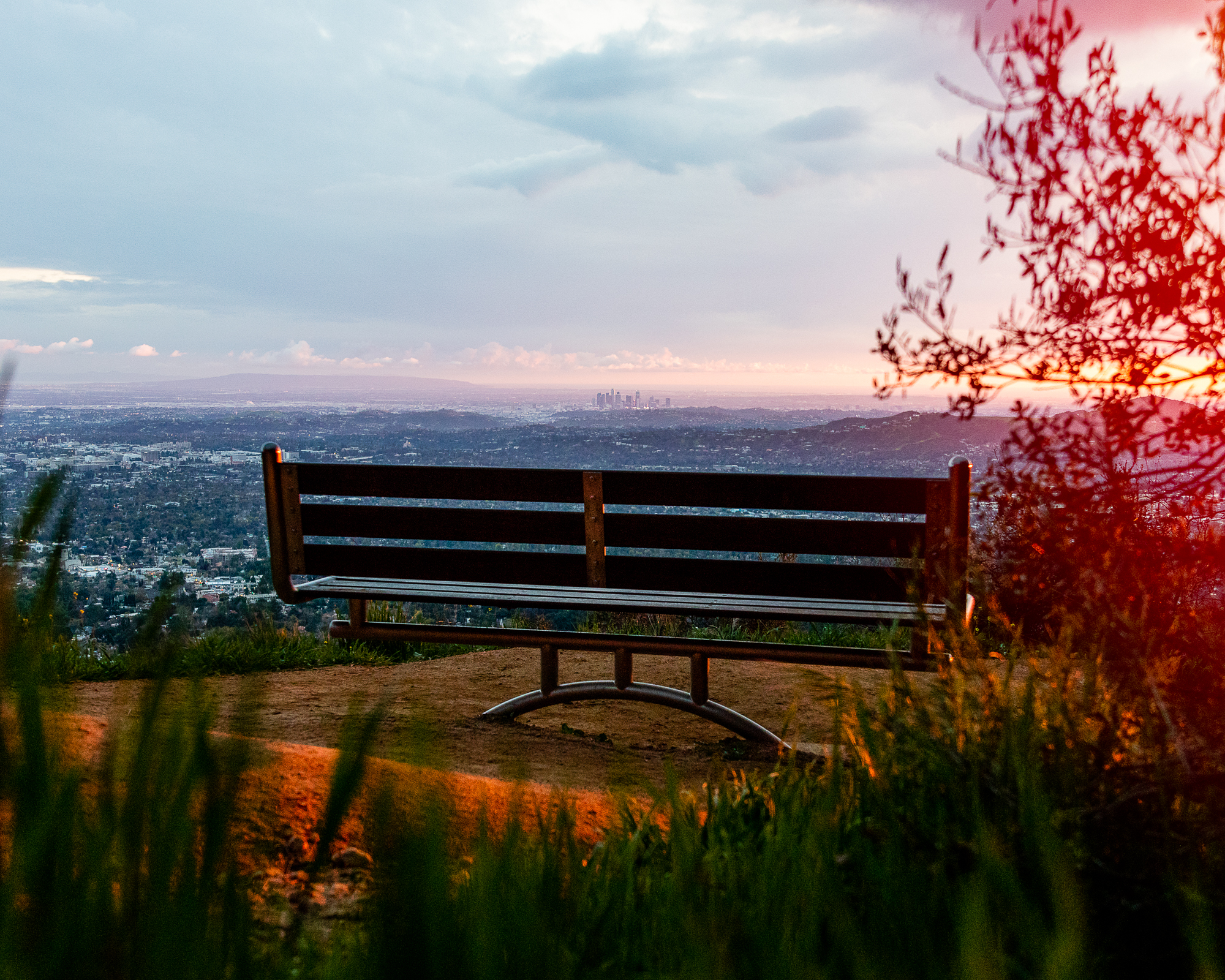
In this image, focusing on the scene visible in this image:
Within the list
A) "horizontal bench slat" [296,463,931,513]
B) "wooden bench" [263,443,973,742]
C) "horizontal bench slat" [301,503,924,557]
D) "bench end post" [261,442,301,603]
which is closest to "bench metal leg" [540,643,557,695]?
"wooden bench" [263,443,973,742]

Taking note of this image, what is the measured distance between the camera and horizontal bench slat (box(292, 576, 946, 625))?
3.98m

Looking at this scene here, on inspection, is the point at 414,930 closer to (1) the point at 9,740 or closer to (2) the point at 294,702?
(1) the point at 9,740

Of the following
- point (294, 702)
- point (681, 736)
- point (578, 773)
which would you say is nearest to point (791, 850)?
point (578, 773)

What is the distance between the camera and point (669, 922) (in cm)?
131

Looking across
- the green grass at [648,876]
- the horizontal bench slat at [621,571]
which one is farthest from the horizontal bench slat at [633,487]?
the green grass at [648,876]

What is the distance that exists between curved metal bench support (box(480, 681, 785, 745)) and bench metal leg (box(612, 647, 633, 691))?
0.02 meters

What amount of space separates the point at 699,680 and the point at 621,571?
2.18 feet

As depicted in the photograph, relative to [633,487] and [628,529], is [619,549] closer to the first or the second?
[628,529]

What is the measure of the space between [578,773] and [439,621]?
124 centimetres

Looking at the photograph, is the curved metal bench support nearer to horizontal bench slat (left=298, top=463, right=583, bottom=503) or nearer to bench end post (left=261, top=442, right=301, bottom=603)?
horizontal bench slat (left=298, top=463, right=583, bottom=503)

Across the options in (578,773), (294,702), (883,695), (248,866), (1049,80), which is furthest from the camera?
(294,702)

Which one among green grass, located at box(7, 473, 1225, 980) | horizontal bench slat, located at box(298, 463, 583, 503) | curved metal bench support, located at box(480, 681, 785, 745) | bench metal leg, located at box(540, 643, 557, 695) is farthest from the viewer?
bench metal leg, located at box(540, 643, 557, 695)

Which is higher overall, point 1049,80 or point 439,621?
point 1049,80

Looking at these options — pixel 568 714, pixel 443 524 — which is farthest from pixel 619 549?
pixel 568 714
